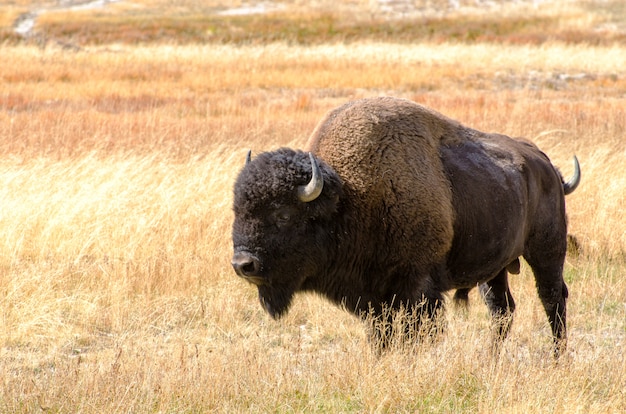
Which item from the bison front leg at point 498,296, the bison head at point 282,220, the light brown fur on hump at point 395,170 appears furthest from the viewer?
the bison front leg at point 498,296

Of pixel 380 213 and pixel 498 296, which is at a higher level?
pixel 380 213

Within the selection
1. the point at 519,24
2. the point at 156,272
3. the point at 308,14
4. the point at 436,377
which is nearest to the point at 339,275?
the point at 436,377

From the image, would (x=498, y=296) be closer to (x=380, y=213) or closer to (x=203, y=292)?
(x=380, y=213)

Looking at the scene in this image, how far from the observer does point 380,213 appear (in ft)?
17.5

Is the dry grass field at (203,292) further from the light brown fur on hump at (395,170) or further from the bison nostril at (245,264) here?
the light brown fur on hump at (395,170)

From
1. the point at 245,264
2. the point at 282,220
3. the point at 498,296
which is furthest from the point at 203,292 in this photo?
the point at 498,296

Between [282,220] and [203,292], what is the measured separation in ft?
8.26

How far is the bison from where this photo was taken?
5.09 meters

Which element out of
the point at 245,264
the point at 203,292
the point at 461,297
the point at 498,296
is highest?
the point at 245,264

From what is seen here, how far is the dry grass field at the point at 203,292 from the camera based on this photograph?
14.7 feet

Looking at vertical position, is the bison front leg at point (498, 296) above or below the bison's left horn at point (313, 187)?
below

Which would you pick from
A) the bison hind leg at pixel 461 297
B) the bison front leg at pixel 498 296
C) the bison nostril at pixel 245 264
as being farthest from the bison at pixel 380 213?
the bison front leg at pixel 498 296

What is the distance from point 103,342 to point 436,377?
9.89 feet

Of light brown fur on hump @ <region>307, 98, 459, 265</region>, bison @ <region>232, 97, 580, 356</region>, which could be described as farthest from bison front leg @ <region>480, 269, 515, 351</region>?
light brown fur on hump @ <region>307, 98, 459, 265</region>
